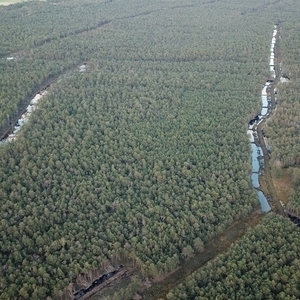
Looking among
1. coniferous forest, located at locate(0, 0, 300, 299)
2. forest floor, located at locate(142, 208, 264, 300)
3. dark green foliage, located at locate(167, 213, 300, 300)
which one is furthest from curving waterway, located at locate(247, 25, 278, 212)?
dark green foliage, located at locate(167, 213, 300, 300)

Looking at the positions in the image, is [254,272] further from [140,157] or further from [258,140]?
[258,140]

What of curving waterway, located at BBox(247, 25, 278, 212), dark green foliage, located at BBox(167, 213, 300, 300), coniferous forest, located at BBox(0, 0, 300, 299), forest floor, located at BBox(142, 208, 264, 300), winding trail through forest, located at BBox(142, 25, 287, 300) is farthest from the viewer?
curving waterway, located at BBox(247, 25, 278, 212)

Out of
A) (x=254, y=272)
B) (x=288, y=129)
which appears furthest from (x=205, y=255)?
(x=288, y=129)

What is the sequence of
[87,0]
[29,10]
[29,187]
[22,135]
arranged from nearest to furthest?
[29,187] → [22,135] → [29,10] → [87,0]

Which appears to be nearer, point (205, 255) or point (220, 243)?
point (205, 255)

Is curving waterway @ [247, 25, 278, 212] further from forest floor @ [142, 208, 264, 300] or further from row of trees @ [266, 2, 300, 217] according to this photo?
forest floor @ [142, 208, 264, 300]

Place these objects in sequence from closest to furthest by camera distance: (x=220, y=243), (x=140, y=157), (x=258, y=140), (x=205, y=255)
→ (x=205, y=255) → (x=220, y=243) → (x=140, y=157) → (x=258, y=140)

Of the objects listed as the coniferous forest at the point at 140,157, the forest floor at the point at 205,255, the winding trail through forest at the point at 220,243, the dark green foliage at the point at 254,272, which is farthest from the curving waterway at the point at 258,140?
the dark green foliage at the point at 254,272

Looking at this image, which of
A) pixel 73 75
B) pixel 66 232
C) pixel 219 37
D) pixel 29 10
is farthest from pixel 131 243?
pixel 29 10

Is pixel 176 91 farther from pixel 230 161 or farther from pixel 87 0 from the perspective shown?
pixel 87 0
